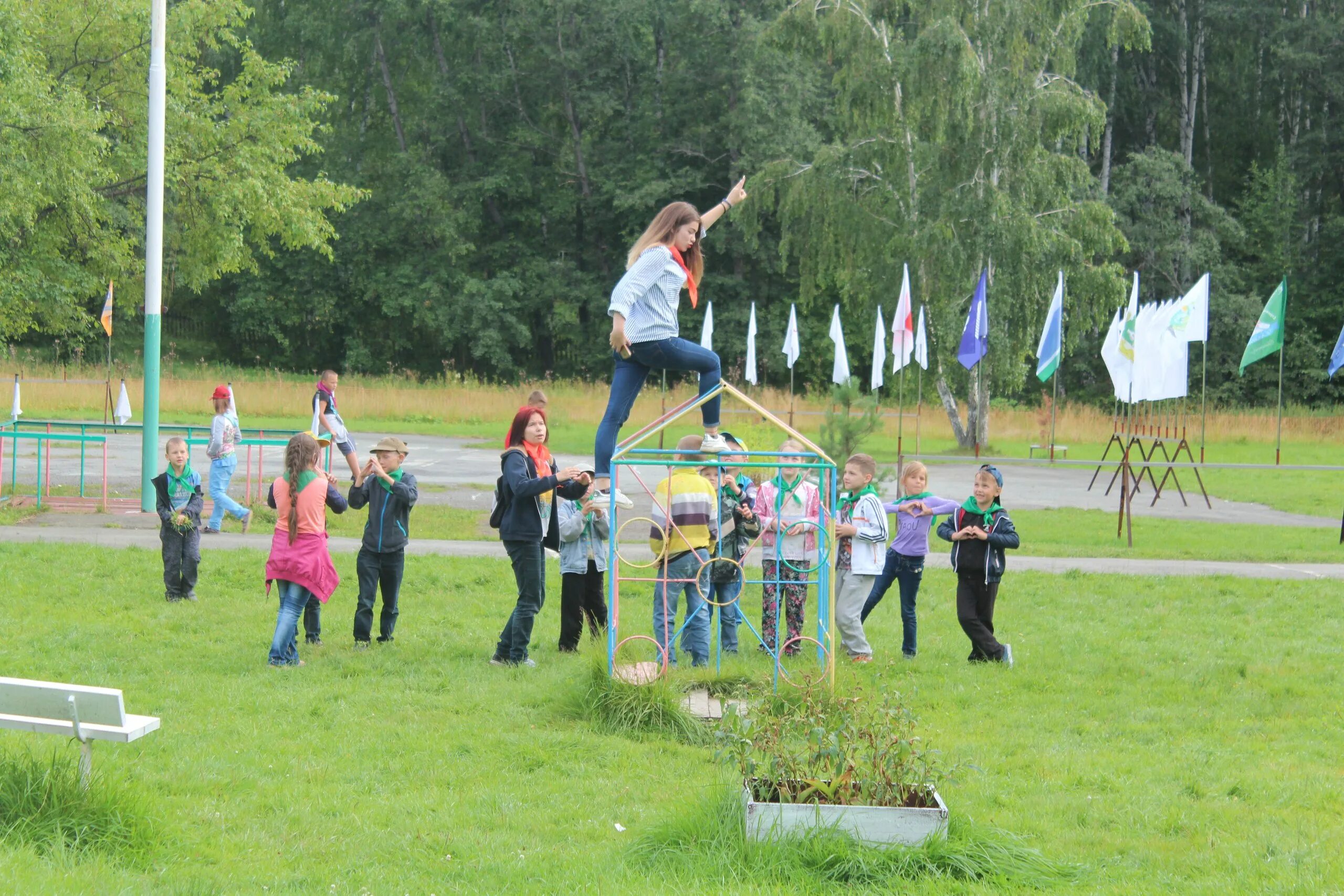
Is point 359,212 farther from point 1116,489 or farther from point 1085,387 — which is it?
point 1116,489

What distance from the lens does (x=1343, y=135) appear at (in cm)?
4822

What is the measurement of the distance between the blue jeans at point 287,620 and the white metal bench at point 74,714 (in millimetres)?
3214

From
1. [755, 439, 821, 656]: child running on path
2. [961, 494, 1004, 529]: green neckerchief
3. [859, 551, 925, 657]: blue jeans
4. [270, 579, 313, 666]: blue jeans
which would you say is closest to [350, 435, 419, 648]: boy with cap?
[270, 579, 313, 666]: blue jeans

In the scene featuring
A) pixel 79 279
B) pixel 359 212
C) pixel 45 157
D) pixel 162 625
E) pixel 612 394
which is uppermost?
pixel 359 212

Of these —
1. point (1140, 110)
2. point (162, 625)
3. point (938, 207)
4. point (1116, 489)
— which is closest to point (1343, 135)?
point (1140, 110)

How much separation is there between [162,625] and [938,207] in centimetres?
2638

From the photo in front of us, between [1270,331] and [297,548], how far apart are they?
1645cm

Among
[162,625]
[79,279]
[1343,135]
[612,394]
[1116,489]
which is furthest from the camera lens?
[1343,135]

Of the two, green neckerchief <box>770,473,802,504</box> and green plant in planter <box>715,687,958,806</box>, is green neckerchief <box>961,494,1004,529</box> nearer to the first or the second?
green neckerchief <box>770,473,802,504</box>

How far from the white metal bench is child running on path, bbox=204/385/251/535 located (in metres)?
9.72

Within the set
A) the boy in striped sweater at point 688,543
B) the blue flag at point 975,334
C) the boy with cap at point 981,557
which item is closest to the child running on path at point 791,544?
the boy in striped sweater at point 688,543

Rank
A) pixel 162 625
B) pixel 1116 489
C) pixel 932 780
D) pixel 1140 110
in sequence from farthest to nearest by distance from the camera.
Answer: pixel 1140 110
pixel 1116 489
pixel 162 625
pixel 932 780

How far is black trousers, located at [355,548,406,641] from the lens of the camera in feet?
30.7

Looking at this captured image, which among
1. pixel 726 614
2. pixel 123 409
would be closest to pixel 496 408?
pixel 123 409
